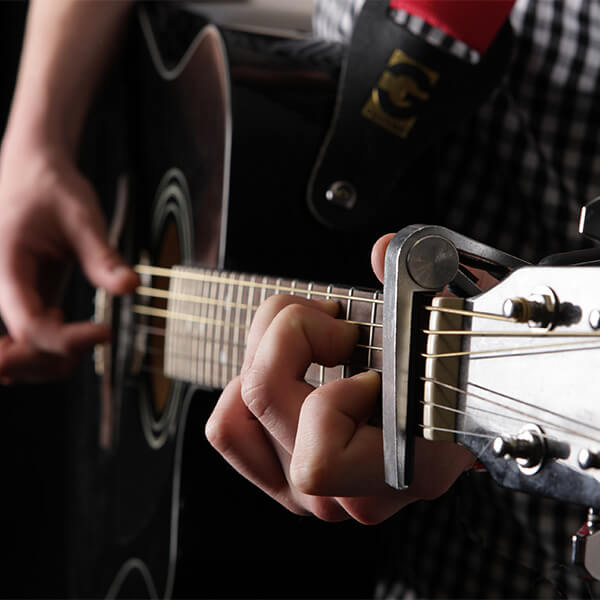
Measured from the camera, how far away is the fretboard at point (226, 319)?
29 cm

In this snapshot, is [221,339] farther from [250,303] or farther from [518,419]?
[518,419]

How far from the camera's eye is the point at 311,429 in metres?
0.26

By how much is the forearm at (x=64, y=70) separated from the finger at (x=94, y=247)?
0.25 feet

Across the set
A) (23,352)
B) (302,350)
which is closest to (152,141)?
(23,352)

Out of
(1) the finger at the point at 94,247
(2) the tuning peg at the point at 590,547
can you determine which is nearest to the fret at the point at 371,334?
(2) the tuning peg at the point at 590,547

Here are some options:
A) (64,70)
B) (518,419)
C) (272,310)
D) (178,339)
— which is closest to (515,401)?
(518,419)

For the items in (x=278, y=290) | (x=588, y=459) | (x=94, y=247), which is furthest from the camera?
(x=94, y=247)

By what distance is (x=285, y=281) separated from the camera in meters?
0.35

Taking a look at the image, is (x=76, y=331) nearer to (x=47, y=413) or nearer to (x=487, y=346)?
(x=47, y=413)

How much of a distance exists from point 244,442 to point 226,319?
12 centimetres

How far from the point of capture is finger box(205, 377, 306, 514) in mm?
307

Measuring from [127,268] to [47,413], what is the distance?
0.44 metres

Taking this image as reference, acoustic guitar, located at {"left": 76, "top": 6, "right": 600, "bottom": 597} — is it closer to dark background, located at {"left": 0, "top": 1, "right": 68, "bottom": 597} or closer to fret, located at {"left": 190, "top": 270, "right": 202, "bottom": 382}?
fret, located at {"left": 190, "top": 270, "right": 202, "bottom": 382}

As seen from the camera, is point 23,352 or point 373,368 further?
point 23,352
